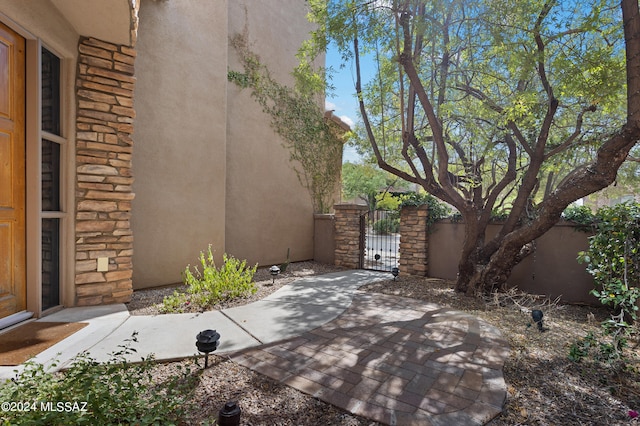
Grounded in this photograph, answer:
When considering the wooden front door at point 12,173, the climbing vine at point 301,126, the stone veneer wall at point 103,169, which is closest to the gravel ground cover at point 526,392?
the wooden front door at point 12,173

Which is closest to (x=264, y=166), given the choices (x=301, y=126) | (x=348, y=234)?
(x=301, y=126)

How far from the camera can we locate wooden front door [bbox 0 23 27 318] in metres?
3.07

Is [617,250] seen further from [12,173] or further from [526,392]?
[12,173]

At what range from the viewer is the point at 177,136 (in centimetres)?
539

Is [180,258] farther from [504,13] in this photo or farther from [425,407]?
[504,13]

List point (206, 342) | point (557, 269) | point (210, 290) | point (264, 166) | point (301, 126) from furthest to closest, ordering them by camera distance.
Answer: point (301, 126) → point (264, 166) → point (557, 269) → point (210, 290) → point (206, 342)

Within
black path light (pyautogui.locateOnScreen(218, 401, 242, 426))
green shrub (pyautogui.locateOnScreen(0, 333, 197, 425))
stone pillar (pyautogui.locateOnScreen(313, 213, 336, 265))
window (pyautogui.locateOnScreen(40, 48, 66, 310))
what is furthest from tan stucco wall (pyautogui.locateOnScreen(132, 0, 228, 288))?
black path light (pyautogui.locateOnScreen(218, 401, 242, 426))

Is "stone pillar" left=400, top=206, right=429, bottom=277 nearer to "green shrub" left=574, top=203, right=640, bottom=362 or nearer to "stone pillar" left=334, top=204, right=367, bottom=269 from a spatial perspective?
"stone pillar" left=334, top=204, right=367, bottom=269

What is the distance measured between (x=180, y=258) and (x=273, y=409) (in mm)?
3950

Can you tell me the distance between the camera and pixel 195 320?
358cm

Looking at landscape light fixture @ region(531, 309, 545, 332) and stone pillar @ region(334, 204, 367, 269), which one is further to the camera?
stone pillar @ region(334, 204, 367, 269)

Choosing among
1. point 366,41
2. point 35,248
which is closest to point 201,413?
point 35,248

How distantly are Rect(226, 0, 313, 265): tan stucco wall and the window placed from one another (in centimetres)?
324

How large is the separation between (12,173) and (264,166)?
4840 millimetres
